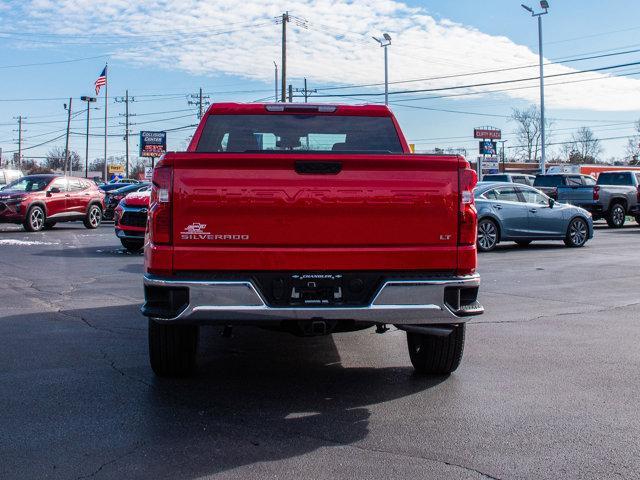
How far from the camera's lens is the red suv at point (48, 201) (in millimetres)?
21984

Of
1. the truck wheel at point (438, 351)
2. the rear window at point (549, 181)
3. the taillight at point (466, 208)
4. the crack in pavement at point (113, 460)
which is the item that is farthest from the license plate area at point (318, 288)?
the rear window at point (549, 181)

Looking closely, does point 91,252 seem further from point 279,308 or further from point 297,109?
point 279,308

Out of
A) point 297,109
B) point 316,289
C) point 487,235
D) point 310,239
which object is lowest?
point 316,289

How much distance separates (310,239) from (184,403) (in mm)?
1422

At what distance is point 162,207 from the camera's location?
459cm

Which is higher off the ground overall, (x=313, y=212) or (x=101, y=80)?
(x=101, y=80)

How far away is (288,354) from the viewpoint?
21.6 feet

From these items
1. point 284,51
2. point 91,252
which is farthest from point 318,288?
point 284,51

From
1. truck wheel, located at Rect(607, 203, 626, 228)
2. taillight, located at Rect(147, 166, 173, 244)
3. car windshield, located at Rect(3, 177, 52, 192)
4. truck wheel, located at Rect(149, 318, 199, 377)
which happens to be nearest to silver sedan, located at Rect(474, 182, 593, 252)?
truck wheel, located at Rect(607, 203, 626, 228)

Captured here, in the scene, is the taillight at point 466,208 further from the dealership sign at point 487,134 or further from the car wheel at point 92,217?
the dealership sign at point 487,134

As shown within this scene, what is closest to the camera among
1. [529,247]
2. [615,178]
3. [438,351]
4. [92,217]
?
[438,351]

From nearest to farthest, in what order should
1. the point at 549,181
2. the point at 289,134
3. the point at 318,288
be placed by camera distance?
1. the point at 318,288
2. the point at 289,134
3. the point at 549,181

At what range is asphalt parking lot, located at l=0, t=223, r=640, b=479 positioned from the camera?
3889 mm

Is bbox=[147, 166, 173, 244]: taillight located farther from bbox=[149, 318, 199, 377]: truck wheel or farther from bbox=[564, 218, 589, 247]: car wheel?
bbox=[564, 218, 589, 247]: car wheel
